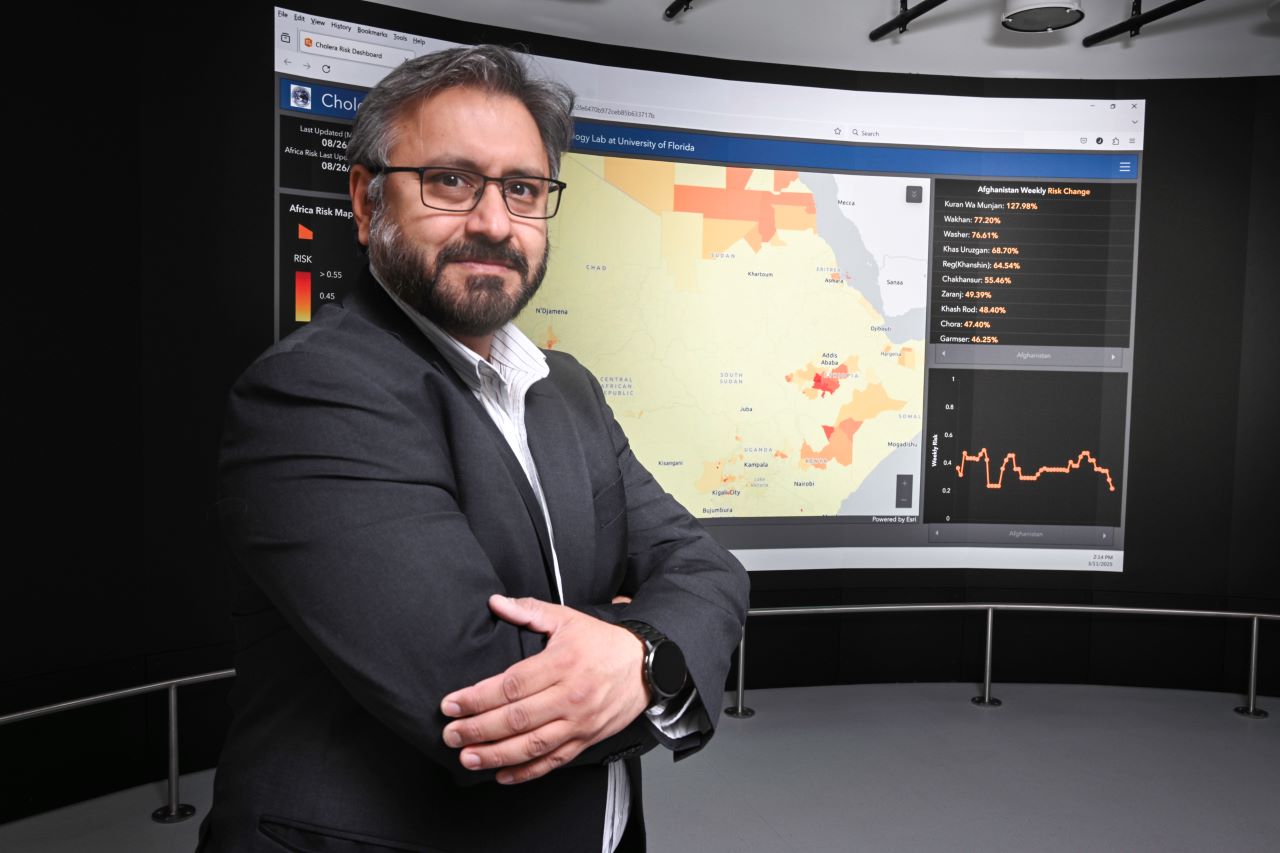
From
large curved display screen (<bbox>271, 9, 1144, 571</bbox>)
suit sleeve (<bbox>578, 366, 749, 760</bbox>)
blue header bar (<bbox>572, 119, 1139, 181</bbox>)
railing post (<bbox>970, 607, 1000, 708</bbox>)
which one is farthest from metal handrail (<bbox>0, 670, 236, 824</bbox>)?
railing post (<bbox>970, 607, 1000, 708</bbox>)

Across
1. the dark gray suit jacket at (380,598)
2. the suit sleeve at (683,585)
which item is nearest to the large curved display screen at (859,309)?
the suit sleeve at (683,585)

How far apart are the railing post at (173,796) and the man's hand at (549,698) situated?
73.0 inches

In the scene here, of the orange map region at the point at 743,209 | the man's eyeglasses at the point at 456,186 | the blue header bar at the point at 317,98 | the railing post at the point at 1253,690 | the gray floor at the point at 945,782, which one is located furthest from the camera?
the railing post at the point at 1253,690

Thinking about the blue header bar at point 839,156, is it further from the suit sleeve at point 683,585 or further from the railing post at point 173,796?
the railing post at point 173,796

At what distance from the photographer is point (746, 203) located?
3.35 m

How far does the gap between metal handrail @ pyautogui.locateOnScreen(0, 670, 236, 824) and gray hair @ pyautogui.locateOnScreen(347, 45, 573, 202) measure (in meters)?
1.62

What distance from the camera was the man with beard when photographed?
942mm

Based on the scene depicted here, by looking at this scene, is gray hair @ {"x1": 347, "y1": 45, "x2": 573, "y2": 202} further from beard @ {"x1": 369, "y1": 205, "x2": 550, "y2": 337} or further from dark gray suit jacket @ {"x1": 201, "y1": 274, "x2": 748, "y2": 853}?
dark gray suit jacket @ {"x1": 201, "y1": 274, "x2": 748, "y2": 853}

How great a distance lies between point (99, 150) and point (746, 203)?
82.9 inches

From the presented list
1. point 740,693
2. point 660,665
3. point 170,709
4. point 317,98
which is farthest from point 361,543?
point 740,693

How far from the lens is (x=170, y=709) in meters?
2.39

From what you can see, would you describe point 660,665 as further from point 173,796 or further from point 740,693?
point 740,693

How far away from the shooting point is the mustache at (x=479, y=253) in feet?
3.86

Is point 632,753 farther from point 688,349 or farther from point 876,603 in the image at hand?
point 876,603
